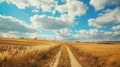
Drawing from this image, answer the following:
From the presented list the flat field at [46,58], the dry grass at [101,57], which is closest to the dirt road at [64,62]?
the flat field at [46,58]

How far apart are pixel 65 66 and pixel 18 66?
6.45m

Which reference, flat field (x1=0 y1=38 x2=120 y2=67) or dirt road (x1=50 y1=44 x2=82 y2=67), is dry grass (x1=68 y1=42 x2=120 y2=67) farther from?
dirt road (x1=50 y1=44 x2=82 y2=67)

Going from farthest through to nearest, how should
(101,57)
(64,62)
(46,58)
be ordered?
1. (101,57)
2. (46,58)
3. (64,62)

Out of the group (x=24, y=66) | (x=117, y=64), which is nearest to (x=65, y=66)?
(x=24, y=66)

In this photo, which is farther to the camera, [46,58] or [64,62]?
[46,58]

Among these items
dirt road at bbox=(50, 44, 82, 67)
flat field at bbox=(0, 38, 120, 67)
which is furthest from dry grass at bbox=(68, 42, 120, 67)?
dirt road at bbox=(50, 44, 82, 67)

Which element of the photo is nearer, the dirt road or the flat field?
the flat field

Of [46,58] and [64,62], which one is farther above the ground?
[46,58]

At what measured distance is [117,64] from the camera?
18859 mm

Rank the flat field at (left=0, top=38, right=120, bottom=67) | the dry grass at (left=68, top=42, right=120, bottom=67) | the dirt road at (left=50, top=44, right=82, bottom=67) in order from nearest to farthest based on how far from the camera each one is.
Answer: the flat field at (left=0, top=38, right=120, bottom=67)
the dirt road at (left=50, top=44, right=82, bottom=67)
the dry grass at (left=68, top=42, right=120, bottom=67)

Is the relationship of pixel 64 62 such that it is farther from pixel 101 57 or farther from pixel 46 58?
pixel 101 57

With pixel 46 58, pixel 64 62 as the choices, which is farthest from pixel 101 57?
pixel 46 58

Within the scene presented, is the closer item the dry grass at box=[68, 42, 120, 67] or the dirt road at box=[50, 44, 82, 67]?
the dirt road at box=[50, 44, 82, 67]

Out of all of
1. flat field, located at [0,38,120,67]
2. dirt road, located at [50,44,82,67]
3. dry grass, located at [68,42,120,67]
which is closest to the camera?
flat field, located at [0,38,120,67]
